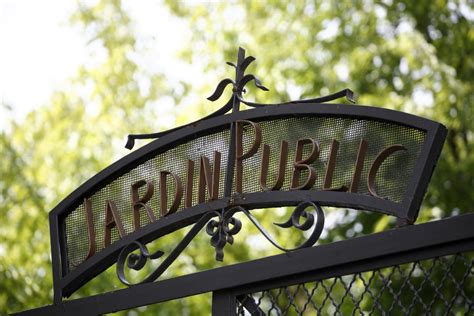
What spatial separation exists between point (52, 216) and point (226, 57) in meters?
6.25

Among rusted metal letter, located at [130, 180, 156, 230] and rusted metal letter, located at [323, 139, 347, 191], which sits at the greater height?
rusted metal letter, located at [130, 180, 156, 230]

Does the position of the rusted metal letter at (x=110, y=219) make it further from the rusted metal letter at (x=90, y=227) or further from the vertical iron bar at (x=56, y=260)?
the vertical iron bar at (x=56, y=260)

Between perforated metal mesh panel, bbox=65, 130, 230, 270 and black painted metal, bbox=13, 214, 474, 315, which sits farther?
perforated metal mesh panel, bbox=65, 130, 230, 270

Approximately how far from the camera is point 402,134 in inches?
115

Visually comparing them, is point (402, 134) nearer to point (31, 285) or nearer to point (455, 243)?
point (455, 243)

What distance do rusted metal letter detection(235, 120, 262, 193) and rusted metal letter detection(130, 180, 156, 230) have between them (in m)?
0.40

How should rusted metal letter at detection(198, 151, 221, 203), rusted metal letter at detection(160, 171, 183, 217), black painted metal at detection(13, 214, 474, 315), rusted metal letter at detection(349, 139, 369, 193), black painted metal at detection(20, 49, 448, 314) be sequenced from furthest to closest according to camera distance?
rusted metal letter at detection(160, 171, 183, 217) < rusted metal letter at detection(198, 151, 221, 203) < rusted metal letter at detection(349, 139, 369, 193) < black painted metal at detection(20, 49, 448, 314) < black painted metal at detection(13, 214, 474, 315)

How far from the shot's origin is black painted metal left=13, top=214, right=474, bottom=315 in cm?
270

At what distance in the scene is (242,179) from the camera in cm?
330

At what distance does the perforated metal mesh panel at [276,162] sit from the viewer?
2.93 meters

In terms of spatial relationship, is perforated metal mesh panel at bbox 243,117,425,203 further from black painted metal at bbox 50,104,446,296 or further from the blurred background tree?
the blurred background tree

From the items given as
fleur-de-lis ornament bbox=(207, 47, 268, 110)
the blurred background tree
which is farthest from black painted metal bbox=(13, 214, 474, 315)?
the blurred background tree

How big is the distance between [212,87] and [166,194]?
6603 mm

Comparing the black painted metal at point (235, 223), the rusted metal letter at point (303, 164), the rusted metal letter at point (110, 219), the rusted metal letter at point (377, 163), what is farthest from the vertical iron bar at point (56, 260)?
the rusted metal letter at point (377, 163)
